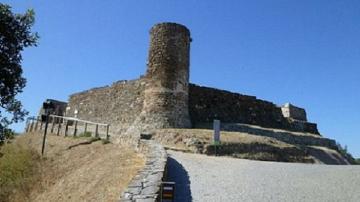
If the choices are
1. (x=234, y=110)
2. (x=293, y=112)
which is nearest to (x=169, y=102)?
(x=234, y=110)

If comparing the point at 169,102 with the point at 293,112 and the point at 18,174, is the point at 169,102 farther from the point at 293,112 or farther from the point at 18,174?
the point at 293,112

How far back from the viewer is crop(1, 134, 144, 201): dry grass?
37.1 ft

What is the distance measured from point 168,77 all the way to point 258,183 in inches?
578

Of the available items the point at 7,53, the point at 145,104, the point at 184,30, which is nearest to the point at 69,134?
the point at 145,104

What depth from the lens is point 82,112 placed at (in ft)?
112

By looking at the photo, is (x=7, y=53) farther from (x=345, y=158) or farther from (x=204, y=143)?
(x=345, y=158)

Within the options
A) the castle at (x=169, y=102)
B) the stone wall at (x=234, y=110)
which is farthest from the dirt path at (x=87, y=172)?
Answer: the stone wall at (x=234, y=110)

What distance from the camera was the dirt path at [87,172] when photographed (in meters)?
11.3

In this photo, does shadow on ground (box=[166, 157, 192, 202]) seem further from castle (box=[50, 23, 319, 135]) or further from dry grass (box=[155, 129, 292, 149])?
castle (box=[50, 23, 319, 135])

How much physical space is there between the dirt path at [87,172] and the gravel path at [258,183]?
59.5 inches

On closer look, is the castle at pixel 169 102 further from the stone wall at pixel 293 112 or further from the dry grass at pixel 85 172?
the dry grass at pixel 85 172

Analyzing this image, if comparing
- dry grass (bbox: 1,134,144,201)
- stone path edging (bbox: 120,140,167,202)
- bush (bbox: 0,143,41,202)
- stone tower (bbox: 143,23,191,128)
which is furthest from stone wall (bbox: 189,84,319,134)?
stone path edging (bbox: 120,140,167,202)

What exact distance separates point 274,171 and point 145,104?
13.1m

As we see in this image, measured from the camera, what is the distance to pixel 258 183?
35.4ft
